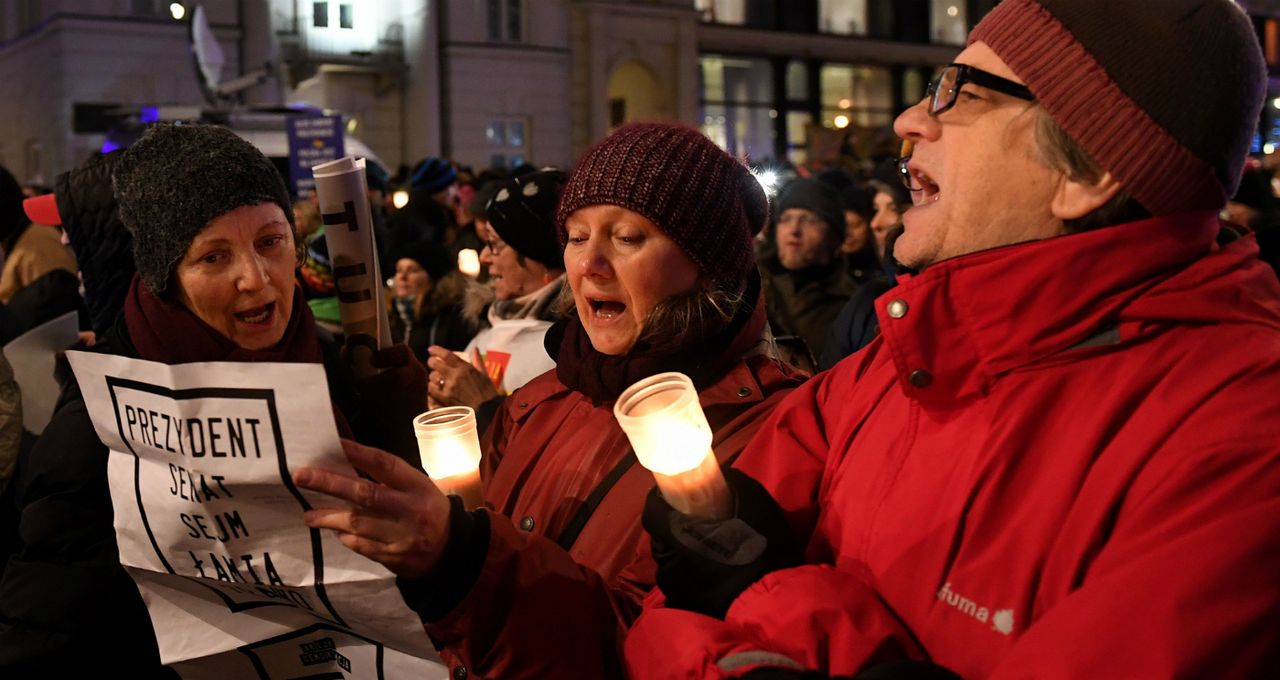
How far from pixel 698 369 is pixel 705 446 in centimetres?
79

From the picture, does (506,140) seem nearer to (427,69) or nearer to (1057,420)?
(427,69)

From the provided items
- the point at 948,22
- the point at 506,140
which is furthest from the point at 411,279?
the point at 948,22

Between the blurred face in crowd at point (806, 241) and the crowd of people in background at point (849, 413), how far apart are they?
377 centimetres

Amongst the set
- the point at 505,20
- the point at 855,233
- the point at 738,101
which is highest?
the point at 505,20

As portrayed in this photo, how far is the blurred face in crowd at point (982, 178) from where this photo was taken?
1.67 metres

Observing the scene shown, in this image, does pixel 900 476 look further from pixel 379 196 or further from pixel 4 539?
pixel 379 196

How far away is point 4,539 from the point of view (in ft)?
10.0

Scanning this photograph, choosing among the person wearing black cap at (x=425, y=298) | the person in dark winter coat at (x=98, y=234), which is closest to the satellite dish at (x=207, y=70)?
the person wearing black cap at (x=425, y=298)

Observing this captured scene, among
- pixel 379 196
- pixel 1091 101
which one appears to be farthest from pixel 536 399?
pixel 379 196

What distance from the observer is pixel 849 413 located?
73.0 inches

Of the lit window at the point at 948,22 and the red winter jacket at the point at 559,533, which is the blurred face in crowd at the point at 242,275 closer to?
the red winter jacket at the point at 559,533

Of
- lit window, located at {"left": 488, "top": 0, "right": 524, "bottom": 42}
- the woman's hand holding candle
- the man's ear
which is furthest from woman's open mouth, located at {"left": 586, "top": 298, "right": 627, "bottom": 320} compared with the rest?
lit window, located at {"left": 488, "top": 0, "right": 524, "bottom": 42}

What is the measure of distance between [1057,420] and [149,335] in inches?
76.0

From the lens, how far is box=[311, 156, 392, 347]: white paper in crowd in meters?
2.57
